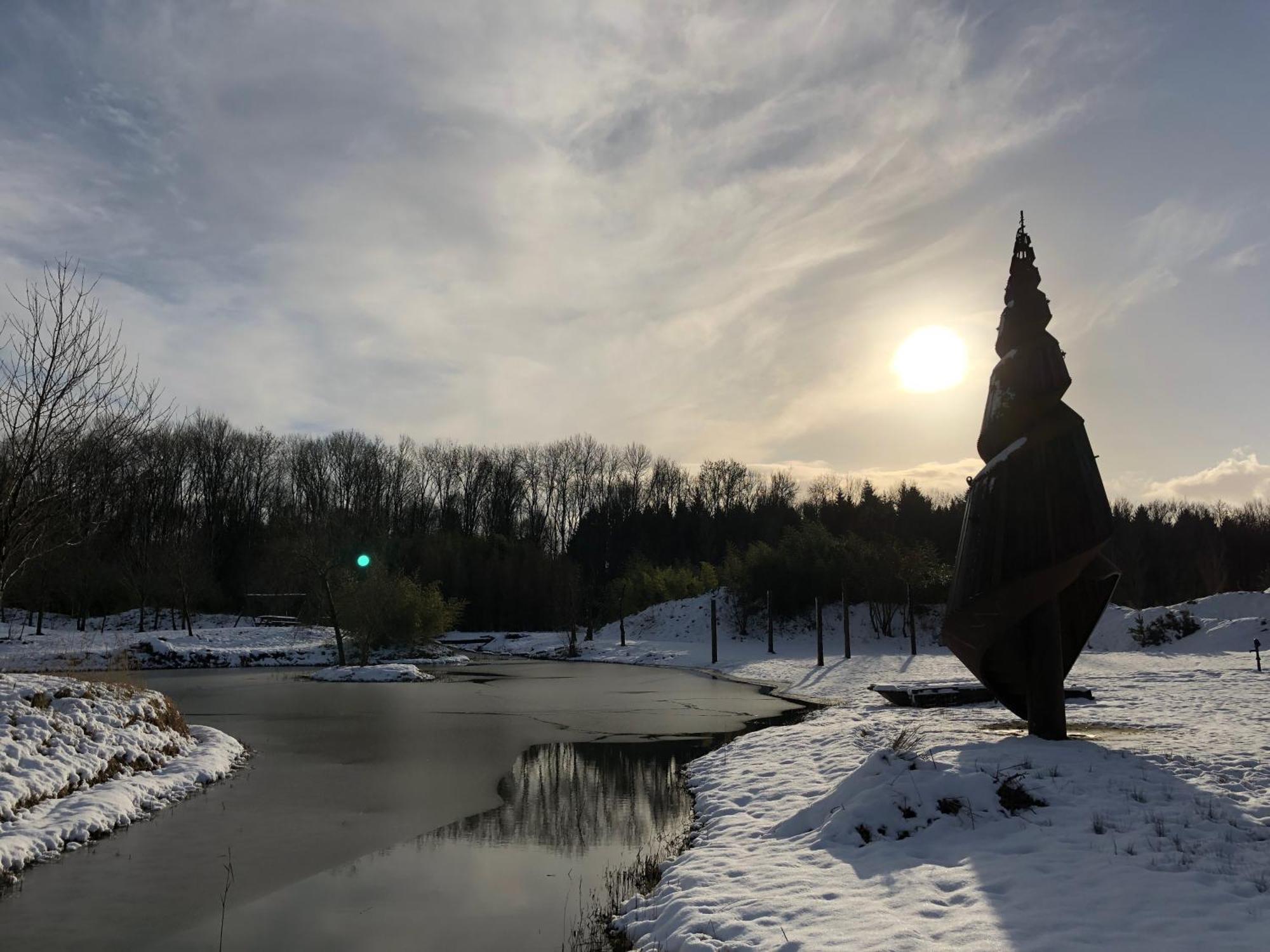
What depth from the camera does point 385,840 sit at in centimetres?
874

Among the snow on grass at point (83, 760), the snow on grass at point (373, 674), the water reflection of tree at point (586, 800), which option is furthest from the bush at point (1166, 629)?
the snow on grass at point (83, 760)

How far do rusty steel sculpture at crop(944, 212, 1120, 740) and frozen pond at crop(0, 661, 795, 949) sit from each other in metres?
4.51

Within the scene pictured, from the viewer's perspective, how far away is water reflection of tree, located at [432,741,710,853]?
9.02 m

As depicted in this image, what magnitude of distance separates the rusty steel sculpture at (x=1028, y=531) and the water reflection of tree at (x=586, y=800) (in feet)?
14.7

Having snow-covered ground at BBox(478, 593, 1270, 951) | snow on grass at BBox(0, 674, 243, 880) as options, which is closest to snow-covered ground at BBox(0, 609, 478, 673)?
snow on grass at BBox(0, 674, 243, 880)

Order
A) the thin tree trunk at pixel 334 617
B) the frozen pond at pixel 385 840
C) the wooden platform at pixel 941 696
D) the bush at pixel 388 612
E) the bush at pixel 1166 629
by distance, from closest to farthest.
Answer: the frozen pond at pixel 385 840, the wooden platform at pixel 941 696, the bush at pixel 1166 629, the thin tree trunk at pixel 334 617, the bush at pixel 388 612

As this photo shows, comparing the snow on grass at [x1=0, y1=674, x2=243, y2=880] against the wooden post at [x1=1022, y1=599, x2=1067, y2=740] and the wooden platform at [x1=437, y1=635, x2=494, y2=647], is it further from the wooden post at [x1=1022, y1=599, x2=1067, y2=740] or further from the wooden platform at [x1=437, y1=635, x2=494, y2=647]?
the wooden platform at [x1=437, y1=635, x2=494, y2=647]

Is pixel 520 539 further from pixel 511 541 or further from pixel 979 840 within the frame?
pixel 979 840

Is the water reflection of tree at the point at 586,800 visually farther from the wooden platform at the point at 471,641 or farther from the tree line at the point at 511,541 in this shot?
the wooden platform at the point at 471,641

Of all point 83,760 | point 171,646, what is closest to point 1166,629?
point 83,760

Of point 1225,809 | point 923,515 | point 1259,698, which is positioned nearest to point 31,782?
point 1225,809

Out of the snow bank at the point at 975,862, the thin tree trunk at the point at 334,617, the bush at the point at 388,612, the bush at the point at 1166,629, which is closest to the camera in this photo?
the snow bank at the point at 975,862

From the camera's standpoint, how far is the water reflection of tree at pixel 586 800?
29.6 ft

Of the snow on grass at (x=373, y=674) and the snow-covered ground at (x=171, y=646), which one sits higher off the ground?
the snow-covered ground at (x=171, y=646)
